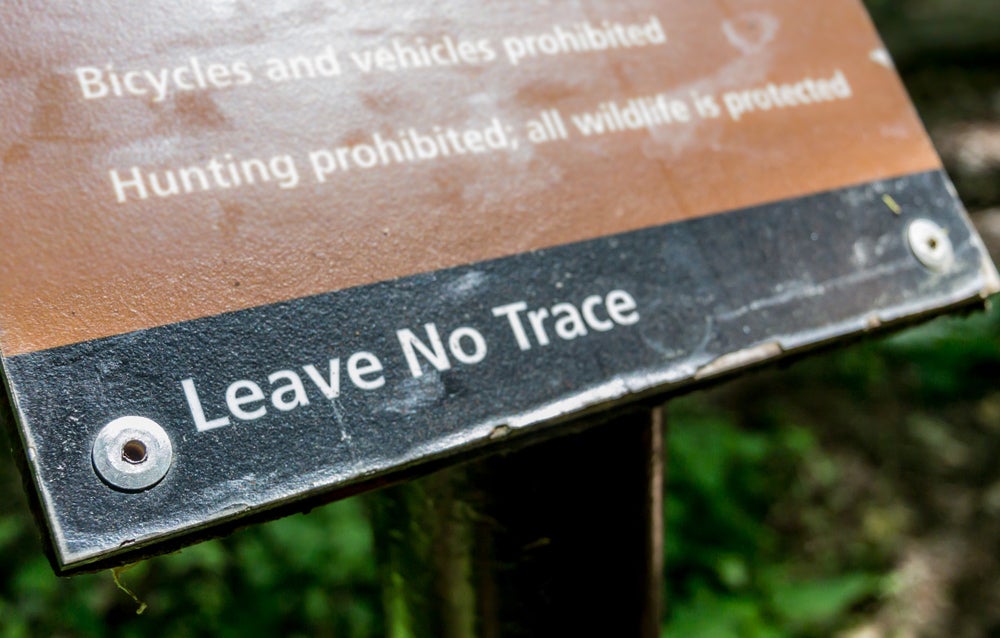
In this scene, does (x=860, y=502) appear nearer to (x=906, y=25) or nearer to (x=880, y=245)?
(x=880, y=245)

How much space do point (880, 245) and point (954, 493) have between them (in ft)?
6.62

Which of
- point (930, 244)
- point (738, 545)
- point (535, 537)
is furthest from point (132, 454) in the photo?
point (738, 545)

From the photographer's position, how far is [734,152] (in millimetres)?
1087

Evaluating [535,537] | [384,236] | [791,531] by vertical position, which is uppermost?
[384,236]

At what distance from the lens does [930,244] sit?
1.15 m

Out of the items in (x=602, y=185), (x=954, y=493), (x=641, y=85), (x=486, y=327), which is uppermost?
(x=641, y=85)

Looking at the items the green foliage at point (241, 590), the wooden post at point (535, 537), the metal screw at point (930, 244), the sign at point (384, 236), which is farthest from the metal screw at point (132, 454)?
the green foliage at point (241, 590)

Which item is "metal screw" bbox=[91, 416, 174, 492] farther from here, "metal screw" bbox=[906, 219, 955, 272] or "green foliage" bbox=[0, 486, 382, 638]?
"green foliage" bbox=[0, 486, 382, 638]

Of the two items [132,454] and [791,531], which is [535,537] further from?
[791,531]

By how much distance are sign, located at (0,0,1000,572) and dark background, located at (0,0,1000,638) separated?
74 cm

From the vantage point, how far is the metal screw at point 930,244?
1143mm

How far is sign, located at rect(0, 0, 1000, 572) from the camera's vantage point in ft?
2.43

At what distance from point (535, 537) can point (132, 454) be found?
19.1 inches

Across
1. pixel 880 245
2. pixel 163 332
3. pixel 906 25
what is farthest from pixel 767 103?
pixel 906 25
